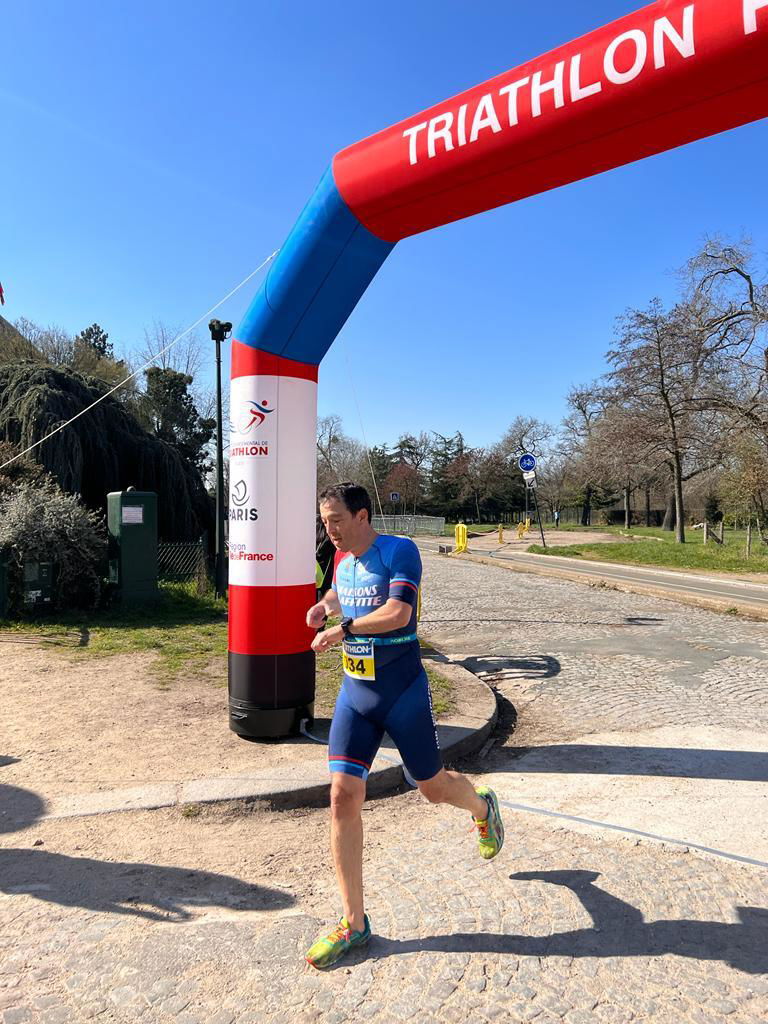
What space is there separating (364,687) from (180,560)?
43.2ft

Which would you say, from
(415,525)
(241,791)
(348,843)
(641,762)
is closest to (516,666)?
(641,762)

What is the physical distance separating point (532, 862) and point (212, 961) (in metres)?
1.61

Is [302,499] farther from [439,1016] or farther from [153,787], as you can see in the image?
[439,1016]

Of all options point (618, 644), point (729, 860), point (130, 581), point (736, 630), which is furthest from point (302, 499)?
point (736, 630)

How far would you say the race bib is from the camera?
297 cm

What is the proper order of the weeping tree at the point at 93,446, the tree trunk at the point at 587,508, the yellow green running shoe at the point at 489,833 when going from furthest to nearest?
the tree trunk at the point at 587,508 < the weeping tree at the point at 93,446 < the yellow green running shoe at the point at 489,833

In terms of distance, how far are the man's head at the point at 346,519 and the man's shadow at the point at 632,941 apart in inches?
63.3

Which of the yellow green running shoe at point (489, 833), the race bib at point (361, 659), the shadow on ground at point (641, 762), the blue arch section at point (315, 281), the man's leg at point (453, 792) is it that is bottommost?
the shadow on ground at point (641, 762)

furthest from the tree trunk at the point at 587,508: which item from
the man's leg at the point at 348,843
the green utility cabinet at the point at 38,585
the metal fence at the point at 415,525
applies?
the man's leg at the point at 348,843

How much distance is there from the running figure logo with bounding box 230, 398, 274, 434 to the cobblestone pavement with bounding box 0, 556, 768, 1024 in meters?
2.61

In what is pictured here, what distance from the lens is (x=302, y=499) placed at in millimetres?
5383

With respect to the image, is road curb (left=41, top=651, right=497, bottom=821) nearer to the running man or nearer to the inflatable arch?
the inflatable arch

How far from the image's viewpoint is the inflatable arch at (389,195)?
11.3ft

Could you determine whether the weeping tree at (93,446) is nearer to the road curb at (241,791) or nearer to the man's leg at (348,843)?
the road curb at (241,791)
